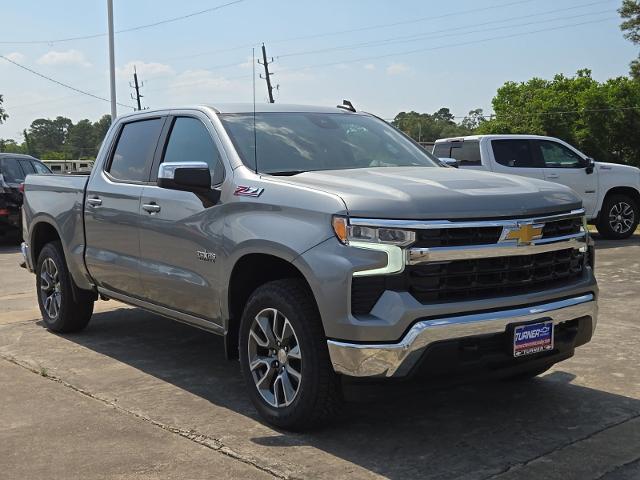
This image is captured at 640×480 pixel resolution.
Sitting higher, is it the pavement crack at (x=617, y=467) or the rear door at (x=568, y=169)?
the rear door at (x=568, y=169)

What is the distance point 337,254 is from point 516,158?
10179 millimetres

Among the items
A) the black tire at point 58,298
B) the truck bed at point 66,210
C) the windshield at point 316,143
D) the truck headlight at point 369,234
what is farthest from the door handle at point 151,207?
the truck headlight at point 369,234

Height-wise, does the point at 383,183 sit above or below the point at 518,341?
above

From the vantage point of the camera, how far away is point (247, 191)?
4402 mm

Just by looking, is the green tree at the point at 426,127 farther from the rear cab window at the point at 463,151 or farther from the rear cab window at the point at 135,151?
the rear cab window at the point at 135,151

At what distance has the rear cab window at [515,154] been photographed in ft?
43.0

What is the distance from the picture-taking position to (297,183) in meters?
4.18

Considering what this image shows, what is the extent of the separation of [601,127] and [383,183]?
51.3m

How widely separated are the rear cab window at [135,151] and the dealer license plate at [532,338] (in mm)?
2950

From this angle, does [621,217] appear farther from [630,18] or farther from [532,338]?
[630,18]

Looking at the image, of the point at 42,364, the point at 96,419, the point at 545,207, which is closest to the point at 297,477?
the point at 96,419

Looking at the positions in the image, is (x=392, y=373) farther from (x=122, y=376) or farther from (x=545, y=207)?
(x=122, y=376)

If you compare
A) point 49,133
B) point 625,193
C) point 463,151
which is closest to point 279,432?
point 463,151

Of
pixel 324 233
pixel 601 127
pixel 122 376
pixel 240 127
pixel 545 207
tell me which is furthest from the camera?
pixel 601 127
